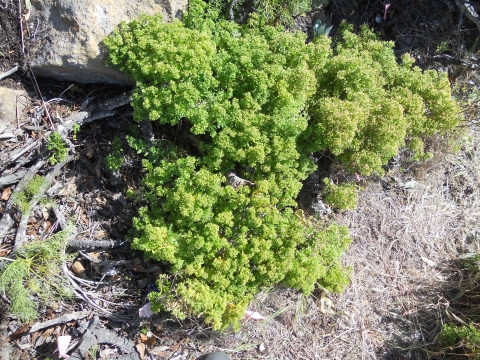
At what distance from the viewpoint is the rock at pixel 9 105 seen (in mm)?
3125

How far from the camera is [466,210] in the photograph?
4.12 metres

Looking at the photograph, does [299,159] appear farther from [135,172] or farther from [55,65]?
[55,65]

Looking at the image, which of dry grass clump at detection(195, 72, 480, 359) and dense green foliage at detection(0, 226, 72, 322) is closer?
dense green foliage at detection(0, 226, 72, 322)

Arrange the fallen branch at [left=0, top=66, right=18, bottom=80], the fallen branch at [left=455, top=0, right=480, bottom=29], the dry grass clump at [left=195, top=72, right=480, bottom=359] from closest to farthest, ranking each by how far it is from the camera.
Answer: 1. the fallen branch at [left=0, top=66, right=18, bottom=80]
2. the dry grass clump at [left=195, top=72, right=480, bottom=359]
3. the fallen branch at [left=455, top=0, right=480, bottom=29]

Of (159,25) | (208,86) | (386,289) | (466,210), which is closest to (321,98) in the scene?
(208,86)

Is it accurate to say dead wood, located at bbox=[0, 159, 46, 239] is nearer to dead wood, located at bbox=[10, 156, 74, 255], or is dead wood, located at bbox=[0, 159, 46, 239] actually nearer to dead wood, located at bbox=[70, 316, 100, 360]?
dead wood, located at bbox=[10, 156, 74, 255]

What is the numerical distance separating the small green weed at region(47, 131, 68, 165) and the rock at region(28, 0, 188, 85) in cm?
56

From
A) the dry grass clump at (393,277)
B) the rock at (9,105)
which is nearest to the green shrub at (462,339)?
the dry grass clump at (393,277)

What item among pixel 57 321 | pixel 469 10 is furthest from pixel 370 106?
pixel 57 321

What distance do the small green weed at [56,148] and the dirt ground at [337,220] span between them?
0.47 ft

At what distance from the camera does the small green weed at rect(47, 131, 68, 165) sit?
2990mm

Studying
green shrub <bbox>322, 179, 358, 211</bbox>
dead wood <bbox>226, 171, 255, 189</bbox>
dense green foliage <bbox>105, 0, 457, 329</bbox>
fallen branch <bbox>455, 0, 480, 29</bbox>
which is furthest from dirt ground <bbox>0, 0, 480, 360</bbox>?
dead wood <bbox>226, 171, 255, 189</bbox>

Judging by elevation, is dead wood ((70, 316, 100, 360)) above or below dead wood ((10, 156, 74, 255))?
below

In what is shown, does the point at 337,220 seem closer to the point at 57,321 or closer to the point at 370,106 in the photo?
the point at 370,106
